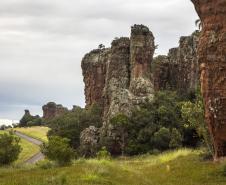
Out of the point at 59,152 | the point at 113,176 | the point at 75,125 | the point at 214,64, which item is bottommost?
the point at 113,176

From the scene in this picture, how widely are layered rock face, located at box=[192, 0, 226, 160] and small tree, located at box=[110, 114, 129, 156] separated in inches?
1453

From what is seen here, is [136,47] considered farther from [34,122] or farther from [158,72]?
[34,122]

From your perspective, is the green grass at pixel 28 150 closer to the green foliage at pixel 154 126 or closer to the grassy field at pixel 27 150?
the grassy field at pixel 27 150

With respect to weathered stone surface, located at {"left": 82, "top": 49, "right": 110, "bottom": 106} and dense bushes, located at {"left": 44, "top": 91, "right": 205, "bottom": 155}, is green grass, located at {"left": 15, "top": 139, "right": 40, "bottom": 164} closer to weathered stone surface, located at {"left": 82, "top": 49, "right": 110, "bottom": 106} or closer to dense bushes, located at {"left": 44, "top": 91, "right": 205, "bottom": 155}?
dense bushes, located at {"left": 44, "top": 91, "right": 205, "bottom": 155}

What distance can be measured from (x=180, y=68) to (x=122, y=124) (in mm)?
28614

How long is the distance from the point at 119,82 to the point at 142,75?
499 cm

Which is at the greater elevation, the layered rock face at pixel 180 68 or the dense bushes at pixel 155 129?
the layered rock face at pixel 180 68

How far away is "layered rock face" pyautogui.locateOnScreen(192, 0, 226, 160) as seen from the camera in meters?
35.1

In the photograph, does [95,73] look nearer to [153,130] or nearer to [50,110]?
[153,130]

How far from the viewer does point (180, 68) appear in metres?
98.2

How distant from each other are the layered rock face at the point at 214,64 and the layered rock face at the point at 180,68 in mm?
50821

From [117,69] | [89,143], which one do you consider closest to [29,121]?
[117,69]

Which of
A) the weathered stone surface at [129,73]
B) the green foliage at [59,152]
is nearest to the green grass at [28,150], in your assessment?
the weathered stone surface at [129,73]

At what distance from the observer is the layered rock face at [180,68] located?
3591 inches
